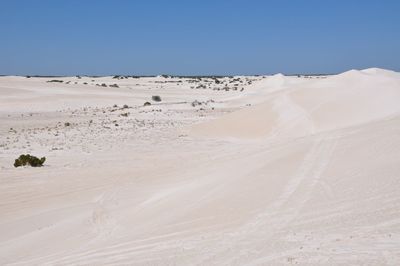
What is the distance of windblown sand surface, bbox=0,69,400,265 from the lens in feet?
23.0

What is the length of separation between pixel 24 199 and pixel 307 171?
Result: 20.7ft

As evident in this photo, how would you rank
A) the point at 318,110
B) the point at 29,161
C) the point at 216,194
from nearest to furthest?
the point at 216,194 < the point at 29,161 < the point at 318,110

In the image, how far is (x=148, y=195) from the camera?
11516mm

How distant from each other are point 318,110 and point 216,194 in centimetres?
1307

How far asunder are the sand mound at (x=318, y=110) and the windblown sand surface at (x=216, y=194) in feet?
0.40

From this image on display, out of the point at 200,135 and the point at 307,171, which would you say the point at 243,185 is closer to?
the point at 307,171

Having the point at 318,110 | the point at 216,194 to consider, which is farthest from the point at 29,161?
the point at 318,110

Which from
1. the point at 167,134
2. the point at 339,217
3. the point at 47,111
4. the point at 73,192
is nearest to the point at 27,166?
Result: the point at 73,192

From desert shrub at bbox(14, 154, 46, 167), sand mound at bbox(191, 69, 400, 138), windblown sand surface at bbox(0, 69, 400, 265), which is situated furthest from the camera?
sand mound at bbox(191, 69, 400, 138)

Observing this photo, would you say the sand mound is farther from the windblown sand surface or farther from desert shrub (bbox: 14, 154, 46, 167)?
desert shrub (bbox: 14, 154, 46, 167)

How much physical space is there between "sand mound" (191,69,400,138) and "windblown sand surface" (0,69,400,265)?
12cm

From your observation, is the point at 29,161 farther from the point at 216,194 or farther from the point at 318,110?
the point at 318,110

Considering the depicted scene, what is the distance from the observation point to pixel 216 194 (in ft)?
33.4

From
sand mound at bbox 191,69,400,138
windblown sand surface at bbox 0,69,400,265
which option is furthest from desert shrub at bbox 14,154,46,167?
sand mound at bbox 191,69,400,138
